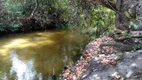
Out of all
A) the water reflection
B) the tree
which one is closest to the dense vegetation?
the tree

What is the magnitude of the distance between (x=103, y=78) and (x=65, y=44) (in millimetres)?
9509

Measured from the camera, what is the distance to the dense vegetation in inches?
557

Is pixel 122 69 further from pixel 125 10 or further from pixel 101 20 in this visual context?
pixel 101 20

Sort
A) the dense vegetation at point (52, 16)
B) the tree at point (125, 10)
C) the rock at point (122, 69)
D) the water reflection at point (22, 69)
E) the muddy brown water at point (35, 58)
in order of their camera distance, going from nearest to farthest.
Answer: the rock at point (122, 69)
the water reflection at point (22, 69)
the muddy brown water at point (35, 58)
the tree at point (125, 10)
the dense vegetation at point (52, 16)

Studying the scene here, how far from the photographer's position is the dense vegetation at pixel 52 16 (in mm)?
14141

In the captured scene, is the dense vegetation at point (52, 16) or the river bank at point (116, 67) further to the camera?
the dense vegetation at point (52, 16)

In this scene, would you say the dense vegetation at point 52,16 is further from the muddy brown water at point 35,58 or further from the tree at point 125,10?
the tree at point 125,10

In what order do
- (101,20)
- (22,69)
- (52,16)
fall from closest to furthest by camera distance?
(22,69) < (101,20) < (52,16)

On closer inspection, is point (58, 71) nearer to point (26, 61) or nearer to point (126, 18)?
point (26, 61)

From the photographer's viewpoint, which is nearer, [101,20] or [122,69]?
[122,69]

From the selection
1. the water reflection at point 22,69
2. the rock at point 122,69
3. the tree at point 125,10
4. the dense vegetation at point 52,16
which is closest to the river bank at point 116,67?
the rock at point 122,69

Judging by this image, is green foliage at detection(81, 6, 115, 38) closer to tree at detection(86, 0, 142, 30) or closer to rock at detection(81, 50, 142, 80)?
tree at detection(86, 0, 142, 30)

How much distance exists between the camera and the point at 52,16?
2416 cm

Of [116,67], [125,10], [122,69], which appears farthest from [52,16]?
[122,69]
